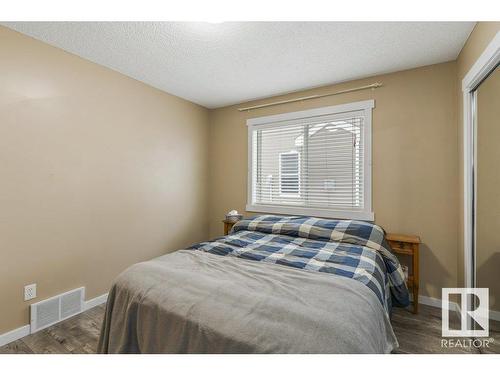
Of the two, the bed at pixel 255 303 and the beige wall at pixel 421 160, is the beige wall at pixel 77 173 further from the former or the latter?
the beige wall at pixel 421 160

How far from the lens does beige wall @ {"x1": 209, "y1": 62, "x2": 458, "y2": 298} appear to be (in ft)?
7.75

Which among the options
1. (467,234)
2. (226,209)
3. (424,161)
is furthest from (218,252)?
(424,161)

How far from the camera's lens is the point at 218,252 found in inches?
79.0

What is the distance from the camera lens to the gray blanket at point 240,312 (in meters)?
0.97

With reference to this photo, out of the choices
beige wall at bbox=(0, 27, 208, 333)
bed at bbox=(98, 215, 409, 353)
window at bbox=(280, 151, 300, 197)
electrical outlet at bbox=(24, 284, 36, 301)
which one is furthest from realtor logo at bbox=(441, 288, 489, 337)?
electrical outlet at bbox=(24, 284, 36, 301)

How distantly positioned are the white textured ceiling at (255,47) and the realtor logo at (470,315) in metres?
1.99

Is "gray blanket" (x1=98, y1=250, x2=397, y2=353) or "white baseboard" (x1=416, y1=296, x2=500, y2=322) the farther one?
"white baseboard" (x1=416, y1=296, x2=500, y2=322)

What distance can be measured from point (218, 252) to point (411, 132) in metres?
2.26

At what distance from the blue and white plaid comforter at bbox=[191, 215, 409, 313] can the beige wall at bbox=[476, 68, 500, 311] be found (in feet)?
1.77

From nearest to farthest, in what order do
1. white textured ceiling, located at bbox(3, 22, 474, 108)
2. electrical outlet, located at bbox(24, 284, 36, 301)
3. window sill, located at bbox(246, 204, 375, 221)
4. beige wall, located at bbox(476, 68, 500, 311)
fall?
beige wall, located at bbox(476, 68, 500, 311), white textured ceiling, located at bbox(3, 22, 474, 108), electrical outlet, located at bbox(24, 284, 36, 301), window sill, located at bbox(246, 204, 375, 221)

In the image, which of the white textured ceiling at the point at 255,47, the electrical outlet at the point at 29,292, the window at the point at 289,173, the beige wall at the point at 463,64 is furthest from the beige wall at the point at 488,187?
the electrical outlet at the point at 29,292

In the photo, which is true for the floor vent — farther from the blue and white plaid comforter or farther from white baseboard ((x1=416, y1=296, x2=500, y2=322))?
white baseboard ((x1=416, y1=296, x2=500, y2=322))
